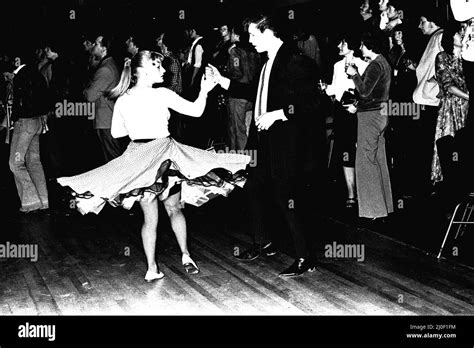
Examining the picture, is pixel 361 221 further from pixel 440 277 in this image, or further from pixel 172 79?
pixel 172 79

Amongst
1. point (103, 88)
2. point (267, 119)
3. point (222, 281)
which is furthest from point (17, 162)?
point (267, 119)

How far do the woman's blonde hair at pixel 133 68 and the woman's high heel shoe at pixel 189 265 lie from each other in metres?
1.26

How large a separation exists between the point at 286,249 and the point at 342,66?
2.06m

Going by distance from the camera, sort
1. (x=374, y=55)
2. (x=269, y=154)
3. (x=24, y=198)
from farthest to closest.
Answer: (x=24, y=198) → (x=374, y=55) → (x=269, y=154)

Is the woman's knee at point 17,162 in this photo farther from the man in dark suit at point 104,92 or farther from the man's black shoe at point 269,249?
the man's black shoe at point 269,249

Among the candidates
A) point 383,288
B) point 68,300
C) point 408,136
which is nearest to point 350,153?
point 408,136

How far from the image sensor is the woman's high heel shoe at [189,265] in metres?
4.97

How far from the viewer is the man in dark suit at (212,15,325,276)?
15.6 ft

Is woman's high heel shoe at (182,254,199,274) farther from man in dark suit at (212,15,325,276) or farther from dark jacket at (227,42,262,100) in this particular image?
dark jacket at (227,42,262,100)

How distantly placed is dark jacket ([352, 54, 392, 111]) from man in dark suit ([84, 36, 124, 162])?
249 centimetres

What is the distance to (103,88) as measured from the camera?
22.7 ft

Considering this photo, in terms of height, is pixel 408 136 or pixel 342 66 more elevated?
pixel 342 66

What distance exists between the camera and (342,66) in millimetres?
6688
